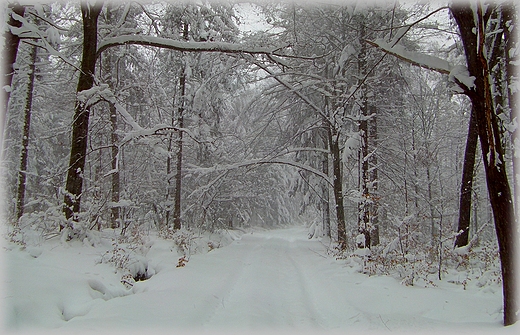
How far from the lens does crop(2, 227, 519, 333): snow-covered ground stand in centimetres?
397

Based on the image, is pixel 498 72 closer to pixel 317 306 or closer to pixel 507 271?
pixel 507 271

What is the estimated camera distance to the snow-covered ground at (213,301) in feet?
13.0

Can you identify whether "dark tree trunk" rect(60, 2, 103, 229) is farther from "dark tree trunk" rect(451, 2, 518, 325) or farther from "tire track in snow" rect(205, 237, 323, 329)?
"dark tree trunk" rect(451, 2, 518, 325)

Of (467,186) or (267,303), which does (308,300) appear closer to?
(267,303)

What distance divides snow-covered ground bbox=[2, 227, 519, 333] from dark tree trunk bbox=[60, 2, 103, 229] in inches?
41.7

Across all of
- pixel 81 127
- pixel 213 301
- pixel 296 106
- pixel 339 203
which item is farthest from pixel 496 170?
pixel 296 106

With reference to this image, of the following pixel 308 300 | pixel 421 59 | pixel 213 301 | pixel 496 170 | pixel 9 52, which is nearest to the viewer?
pixel 496 170

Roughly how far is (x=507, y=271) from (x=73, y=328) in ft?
17.0

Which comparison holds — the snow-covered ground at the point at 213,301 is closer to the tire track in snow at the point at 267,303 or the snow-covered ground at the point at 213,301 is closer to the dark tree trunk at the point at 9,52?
the tire track in snow at the point at 267,303

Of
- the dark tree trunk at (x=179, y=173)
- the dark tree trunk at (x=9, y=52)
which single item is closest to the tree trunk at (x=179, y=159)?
the dark tree trunk at (x=179, y=173)

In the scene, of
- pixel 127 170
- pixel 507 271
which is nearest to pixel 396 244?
pixel 507 271

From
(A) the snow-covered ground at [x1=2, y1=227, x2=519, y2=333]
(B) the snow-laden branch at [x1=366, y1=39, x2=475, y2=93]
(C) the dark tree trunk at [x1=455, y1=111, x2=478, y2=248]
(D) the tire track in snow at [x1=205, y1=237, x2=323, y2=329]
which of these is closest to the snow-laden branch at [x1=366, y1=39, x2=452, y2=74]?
(B) the snow-laden branch at [x1=366, y1=39, x2=475, y2=93]

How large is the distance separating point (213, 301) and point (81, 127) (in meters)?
6.12

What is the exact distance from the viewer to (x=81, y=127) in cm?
854
